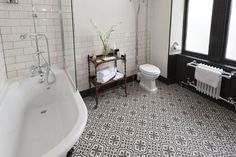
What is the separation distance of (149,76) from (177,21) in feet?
3.84

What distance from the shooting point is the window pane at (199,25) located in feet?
9.08

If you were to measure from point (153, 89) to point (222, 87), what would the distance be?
44.8 inches

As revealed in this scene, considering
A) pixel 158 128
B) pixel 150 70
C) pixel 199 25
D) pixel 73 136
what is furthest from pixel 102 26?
pixel 73 136

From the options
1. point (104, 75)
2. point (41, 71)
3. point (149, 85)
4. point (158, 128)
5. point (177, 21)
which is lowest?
point (158, 128)

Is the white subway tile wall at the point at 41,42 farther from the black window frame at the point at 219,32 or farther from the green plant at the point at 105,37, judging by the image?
the black window frame at the point at 219,32

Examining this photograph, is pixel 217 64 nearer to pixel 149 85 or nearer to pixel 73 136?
pixel 149 85

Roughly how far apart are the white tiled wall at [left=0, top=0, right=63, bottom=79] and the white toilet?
1.55 meters

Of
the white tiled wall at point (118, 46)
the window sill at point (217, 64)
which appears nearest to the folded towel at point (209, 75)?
the window sill at point (217, 64)

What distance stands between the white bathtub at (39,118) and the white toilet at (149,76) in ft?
4.79

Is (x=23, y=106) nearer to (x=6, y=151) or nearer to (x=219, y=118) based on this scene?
(x=6, y=151)

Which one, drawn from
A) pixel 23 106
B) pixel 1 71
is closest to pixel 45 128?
pixel 23 106

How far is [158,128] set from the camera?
2.20 meters

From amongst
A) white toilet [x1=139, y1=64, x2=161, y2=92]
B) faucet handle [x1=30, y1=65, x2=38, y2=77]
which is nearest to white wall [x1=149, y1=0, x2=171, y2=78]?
white toilet [x1=139, y1=64, x2=161, y2=92]

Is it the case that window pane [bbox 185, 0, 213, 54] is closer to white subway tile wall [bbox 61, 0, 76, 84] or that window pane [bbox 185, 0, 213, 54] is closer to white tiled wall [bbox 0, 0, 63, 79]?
white subway tile wall [bbox 61, 0, 76, 84]
